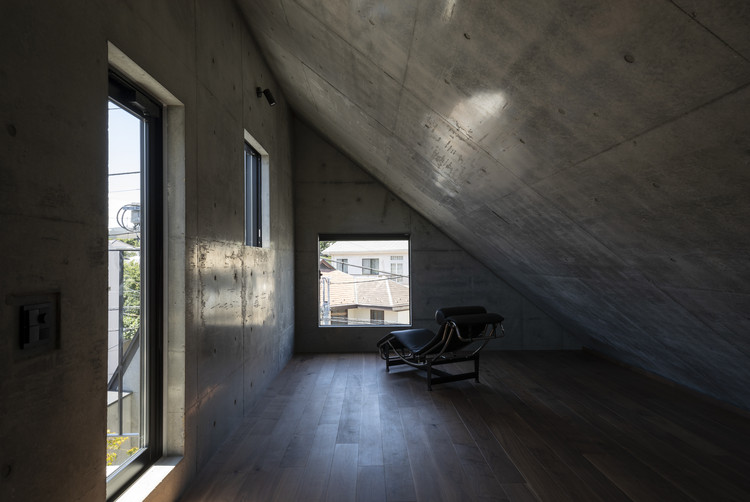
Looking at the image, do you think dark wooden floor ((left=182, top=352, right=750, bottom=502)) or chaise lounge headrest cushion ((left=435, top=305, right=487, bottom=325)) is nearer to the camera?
dark wooden floor ((left=182, top=352, right=750, bottom=502))

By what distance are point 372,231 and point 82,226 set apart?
525 cm

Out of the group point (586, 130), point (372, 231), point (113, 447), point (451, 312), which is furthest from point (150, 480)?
point (372, 231)

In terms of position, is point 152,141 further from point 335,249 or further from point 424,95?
point 335,249

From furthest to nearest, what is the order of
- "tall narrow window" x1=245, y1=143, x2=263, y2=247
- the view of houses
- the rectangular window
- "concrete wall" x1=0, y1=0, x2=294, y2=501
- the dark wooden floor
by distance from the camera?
the view of houses < the rectangular window < "tall narrow window" x1=245, y1=143, x2=263, y2=247 < the dark wooden floor < "concrete wall" x1=0, y1=0, x2=294, y2=501

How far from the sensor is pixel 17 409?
1.33 m

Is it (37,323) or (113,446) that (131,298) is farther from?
(37,323)

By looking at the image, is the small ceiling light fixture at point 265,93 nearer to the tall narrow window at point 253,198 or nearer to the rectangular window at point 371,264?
the tall narrow window at point 253,198

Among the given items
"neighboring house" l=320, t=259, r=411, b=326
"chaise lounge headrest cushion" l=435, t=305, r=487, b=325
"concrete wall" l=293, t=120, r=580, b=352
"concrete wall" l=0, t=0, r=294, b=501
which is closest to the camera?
"concrete wall" l=0, t=0, r=294, b=501

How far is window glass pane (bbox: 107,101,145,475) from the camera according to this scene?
2117 millimetres

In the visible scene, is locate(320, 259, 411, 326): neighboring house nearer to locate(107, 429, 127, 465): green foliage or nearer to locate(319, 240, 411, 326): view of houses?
locate(319, 240, 411, 326): view of houses

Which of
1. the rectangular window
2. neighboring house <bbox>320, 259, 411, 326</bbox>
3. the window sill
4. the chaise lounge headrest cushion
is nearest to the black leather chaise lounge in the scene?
the chaise lounge headrest cushion

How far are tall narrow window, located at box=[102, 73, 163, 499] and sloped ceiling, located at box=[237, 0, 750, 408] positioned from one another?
1.29 m

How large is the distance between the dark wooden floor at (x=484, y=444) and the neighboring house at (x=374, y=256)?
5128 millimetres

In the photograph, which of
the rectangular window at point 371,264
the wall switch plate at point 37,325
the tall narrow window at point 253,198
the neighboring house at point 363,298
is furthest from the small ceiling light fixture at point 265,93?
the neighboring house at point 363,298
